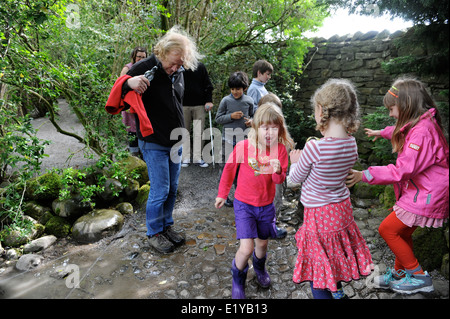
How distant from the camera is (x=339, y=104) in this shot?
1831 mm

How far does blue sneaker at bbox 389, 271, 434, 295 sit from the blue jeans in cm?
231

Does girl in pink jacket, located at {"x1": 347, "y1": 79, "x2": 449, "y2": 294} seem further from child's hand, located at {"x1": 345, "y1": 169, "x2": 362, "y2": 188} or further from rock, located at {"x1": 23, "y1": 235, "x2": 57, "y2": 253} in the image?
rock, located at {"x1": 23, "y1": 235, "x2": 57, "y2": 253}

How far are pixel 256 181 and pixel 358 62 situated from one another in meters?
5.84

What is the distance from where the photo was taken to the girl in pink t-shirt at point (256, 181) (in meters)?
2.20

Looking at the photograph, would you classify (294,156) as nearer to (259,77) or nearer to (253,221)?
(253,221)

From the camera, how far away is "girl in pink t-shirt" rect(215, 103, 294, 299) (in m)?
2.20

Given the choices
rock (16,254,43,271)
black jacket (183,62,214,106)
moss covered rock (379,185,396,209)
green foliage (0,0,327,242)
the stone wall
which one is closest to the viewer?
rock (16,254,43,271)

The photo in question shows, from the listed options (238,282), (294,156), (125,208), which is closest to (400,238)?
(294,156)

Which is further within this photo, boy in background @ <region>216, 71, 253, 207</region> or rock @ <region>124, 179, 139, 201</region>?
rock @ <region>124, 179, 139, 201</region>

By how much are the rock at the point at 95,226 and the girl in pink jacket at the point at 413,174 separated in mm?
3009

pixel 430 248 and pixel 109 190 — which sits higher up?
pixel 109 190

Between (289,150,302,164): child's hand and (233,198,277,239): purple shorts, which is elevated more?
(289,150,302,164): child's hand

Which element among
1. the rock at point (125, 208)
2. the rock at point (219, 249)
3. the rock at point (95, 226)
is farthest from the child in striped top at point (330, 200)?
the rock at point (125, 208)

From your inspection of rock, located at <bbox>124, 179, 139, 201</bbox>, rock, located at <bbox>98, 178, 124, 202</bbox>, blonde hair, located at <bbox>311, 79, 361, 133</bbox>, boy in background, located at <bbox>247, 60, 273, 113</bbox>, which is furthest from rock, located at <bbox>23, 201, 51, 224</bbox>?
blonde hair, located at <bbox>311, 79, 361, 133</bbox>
